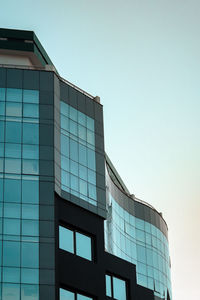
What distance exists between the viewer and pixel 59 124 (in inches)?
2158

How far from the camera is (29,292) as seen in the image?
48.2 m

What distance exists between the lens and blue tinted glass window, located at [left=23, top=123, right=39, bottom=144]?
174 ft

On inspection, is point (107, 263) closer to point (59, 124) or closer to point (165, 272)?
point (59, 124)

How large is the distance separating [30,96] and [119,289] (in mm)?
15975

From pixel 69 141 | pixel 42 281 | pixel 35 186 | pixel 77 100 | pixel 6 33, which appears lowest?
pixel 42 281

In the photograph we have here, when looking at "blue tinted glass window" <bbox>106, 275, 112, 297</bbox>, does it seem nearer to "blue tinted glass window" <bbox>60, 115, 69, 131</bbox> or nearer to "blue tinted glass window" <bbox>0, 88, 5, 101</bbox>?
"blue tinted glass window" <bbox>60, 115, 69, 131</bbox>

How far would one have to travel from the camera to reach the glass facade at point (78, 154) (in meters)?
54.1

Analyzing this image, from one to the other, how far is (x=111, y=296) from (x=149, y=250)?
69.4 ft

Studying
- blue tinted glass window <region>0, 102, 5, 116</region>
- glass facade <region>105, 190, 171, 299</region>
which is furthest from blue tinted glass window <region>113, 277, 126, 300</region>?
blue tinted glass window <region>0, 102, 5, 116</region>

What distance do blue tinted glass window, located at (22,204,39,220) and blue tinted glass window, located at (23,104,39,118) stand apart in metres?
6.81

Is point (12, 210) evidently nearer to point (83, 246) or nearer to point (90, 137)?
point (83, 246)

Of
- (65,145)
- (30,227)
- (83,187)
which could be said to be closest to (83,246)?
(83,187)

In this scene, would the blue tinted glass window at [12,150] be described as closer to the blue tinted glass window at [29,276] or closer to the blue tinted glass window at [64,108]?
the blue tinted glass window at [64,108]

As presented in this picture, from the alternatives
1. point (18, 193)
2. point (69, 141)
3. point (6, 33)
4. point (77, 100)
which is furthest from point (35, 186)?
point (6, 33)
